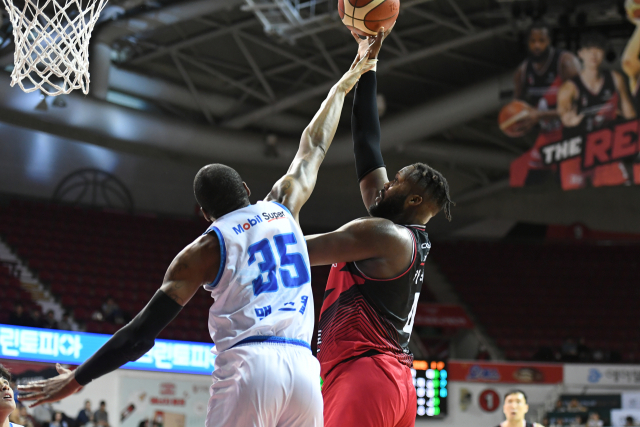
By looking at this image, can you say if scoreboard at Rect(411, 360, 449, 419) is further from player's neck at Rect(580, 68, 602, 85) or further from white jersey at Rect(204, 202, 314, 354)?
white jersey at Rect(204, 202, 314, 354)

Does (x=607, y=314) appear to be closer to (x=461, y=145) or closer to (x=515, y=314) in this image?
(x=515, y=314)

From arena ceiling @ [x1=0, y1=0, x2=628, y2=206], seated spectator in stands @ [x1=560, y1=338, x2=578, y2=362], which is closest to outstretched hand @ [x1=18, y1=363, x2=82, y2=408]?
arena ceiling @ [x1=0, y1=0, x2=628, y2=206]

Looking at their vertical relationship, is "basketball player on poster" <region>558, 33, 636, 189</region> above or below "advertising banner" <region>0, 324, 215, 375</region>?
above

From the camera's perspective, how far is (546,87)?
13.2m

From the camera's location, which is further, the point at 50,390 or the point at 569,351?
the point at 569,351

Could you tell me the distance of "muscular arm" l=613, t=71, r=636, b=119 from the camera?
1258 centimetres

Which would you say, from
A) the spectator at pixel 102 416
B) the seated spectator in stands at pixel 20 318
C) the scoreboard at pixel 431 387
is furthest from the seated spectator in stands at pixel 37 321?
the scoreboard at pixel 431 387

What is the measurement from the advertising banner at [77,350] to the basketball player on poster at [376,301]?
723 centimetres

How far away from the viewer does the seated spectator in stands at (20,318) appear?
1184cm

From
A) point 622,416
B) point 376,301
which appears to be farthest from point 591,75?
point 376,301

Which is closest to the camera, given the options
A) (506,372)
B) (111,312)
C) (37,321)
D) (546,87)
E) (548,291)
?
(37,321)

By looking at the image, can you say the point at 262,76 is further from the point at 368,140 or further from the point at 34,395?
the point at 34,395

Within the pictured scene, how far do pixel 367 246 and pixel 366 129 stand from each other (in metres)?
1.11

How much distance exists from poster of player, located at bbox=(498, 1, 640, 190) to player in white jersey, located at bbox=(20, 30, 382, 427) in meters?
11.0
